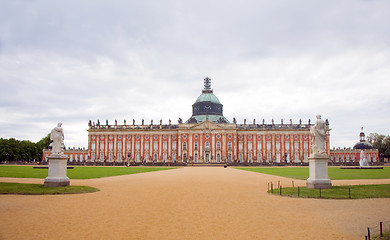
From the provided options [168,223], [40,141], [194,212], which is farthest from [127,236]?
[40,141]

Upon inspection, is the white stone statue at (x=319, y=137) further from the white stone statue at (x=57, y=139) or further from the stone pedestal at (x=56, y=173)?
the white stone statue at (x=57, y=139)

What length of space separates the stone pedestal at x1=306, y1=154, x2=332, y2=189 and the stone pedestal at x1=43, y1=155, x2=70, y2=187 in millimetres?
13150

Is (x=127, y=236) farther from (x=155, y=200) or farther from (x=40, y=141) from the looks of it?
(x=40, y=141)

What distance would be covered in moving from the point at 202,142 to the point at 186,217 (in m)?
73.8

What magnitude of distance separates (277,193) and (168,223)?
318 inches

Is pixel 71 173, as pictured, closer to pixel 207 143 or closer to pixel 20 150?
pixel 207 143

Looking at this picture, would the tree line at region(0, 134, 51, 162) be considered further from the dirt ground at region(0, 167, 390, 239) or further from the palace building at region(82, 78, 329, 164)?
the dirt ground at region(0, 167, 390, 239)

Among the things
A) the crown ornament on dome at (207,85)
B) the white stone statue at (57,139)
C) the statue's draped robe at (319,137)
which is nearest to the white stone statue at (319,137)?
the statue's draped robe at (319,137)

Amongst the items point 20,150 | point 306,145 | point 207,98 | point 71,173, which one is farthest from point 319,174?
point 20,150

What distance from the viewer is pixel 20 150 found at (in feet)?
286

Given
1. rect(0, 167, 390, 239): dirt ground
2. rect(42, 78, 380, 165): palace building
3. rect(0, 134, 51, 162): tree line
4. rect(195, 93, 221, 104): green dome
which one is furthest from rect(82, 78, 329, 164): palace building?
rect(0, 167, 390, 239): dirt ground

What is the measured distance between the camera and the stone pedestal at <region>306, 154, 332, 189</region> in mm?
17312

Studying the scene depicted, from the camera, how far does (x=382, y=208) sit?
1167cm

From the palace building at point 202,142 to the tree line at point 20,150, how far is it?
1720 centimetres
